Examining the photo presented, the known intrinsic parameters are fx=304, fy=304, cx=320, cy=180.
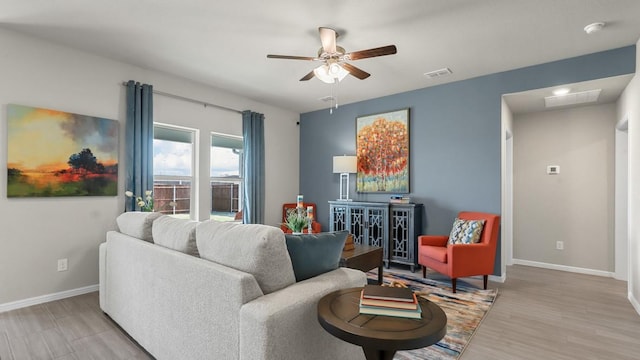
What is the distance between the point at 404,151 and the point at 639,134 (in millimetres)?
2486

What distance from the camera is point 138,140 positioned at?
3.64 m

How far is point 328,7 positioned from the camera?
97.3 inches

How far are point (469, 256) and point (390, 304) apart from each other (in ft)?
8.14

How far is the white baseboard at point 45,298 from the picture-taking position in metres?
2.84

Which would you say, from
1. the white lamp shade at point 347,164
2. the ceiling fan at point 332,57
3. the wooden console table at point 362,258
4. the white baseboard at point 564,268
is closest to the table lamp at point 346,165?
the white lamp shade at point 347,164

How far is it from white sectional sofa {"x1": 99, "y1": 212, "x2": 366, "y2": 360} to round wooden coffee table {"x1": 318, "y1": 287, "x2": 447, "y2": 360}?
0.17 metres

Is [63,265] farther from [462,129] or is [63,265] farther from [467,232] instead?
[462,129]

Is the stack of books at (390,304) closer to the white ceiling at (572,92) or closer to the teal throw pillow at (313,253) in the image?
the teal throw pillow at (313,253)

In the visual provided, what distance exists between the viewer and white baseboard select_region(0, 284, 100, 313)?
2.84 meters

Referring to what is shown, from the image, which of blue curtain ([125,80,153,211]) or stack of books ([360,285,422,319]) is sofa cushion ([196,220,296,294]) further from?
blue curtain ([125,80,153,211])

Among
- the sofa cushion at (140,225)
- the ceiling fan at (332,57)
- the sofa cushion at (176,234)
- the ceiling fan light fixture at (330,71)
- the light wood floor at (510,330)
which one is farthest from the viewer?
the ceiling fan light fixture at (330,71)

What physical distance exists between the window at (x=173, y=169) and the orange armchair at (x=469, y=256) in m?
3.36

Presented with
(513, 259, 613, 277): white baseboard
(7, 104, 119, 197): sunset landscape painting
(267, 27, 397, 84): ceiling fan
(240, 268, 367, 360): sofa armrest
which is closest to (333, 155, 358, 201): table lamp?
(267, 27, 397, 84): ceiling fan

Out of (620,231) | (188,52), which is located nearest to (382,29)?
(188,52)
